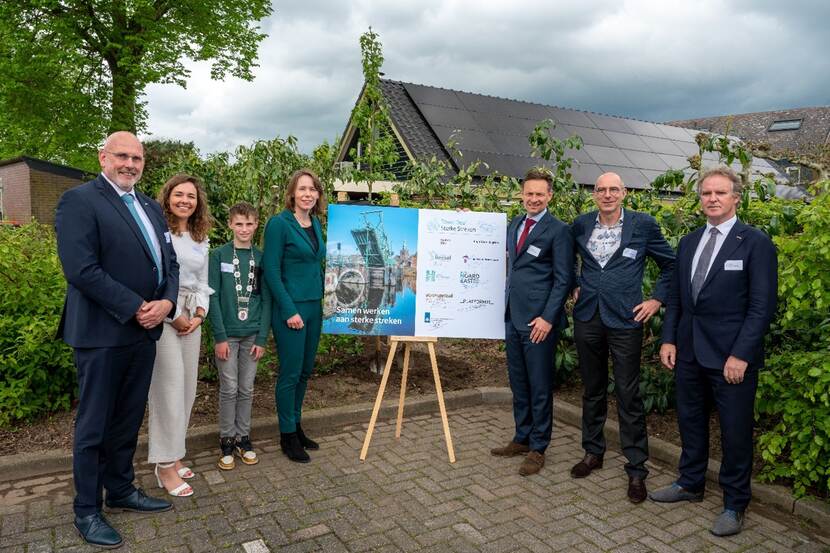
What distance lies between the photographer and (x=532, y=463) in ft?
14.4

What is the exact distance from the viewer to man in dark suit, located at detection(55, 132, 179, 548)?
3182 millimetres

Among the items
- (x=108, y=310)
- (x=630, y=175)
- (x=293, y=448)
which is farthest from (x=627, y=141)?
(x=108, y=310)

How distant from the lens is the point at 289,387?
444cm

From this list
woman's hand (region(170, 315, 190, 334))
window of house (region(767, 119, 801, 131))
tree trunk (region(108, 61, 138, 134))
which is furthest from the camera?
window of house (region(767, 119, 801, 131))

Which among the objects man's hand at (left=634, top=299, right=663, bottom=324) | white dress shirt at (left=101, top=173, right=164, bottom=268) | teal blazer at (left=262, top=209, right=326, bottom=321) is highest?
white dress shirt at (left=101, top=173, right=164, bottom=268)

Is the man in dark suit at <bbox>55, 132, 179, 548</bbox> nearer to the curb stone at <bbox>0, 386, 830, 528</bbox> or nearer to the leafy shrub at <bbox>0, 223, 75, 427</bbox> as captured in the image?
the curb stone at <bbox>0, 386, 830, 528</bbox>

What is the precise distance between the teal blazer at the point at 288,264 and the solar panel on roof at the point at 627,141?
627 inches

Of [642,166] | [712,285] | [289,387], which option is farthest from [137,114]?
[712,285]

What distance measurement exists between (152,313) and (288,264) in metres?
1.18

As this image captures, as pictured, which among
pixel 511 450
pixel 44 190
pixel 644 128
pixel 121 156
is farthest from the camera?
pixel 44 190

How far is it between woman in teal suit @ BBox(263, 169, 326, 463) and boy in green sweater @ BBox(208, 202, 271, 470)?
0.42 feet

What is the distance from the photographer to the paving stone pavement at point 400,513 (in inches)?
132

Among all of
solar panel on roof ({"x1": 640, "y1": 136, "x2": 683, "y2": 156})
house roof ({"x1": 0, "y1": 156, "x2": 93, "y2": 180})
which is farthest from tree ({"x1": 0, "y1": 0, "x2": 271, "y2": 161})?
solar panel on roof ({"x1": 640, "y1": 136, "x2": 683, "y2": 156})

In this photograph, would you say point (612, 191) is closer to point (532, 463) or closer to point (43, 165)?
point (532, 463)
